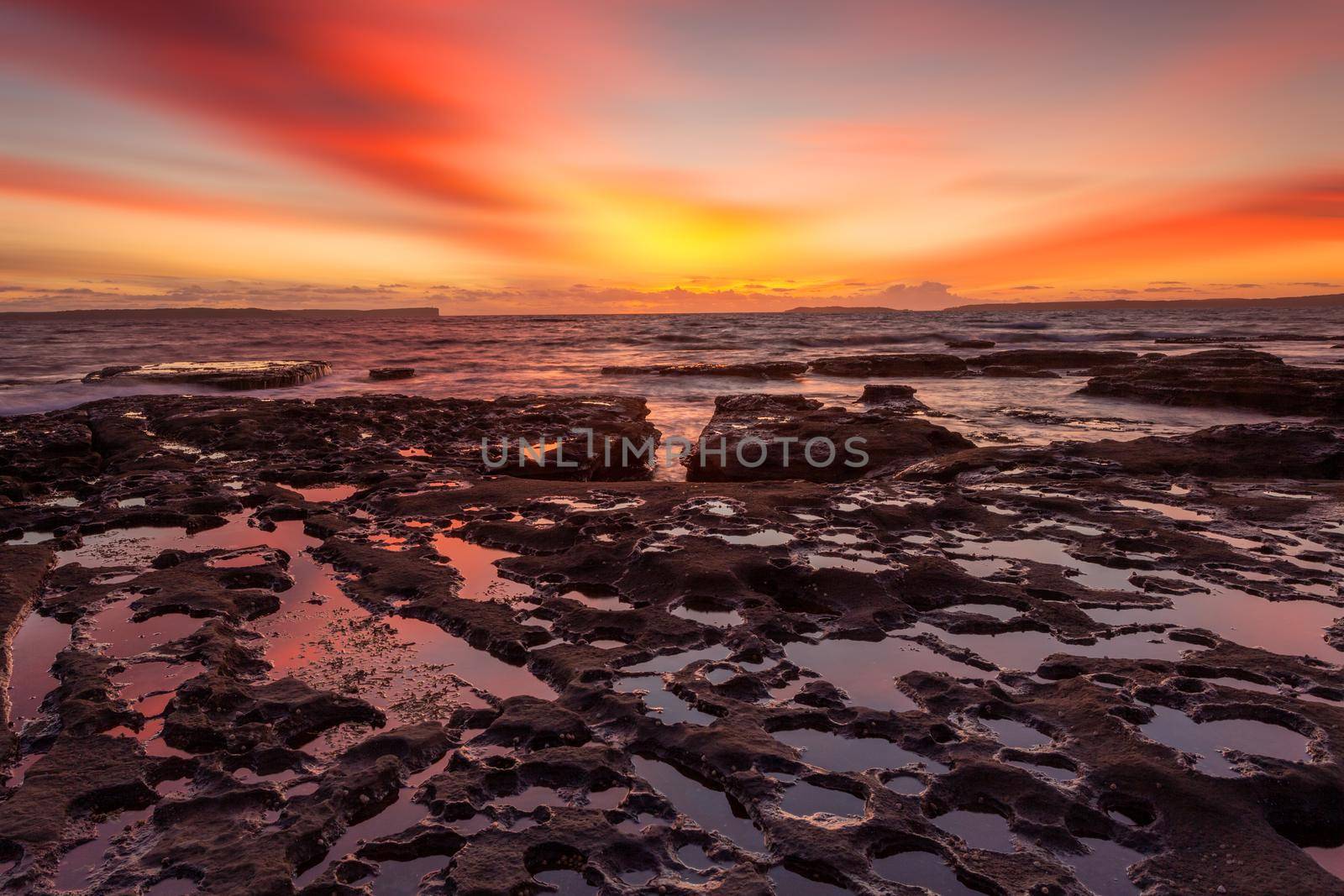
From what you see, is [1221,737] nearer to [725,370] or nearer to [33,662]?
[33,662]

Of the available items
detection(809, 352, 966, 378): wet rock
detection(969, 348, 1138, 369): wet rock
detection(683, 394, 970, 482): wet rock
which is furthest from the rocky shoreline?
detection(969, 348, 1138, 369): wet rock

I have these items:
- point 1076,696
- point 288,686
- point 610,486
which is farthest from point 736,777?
point 610,486

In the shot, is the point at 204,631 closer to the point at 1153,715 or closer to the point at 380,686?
the point at 380,686

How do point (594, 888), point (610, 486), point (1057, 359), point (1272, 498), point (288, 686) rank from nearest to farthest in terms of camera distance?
point (594, 888) → point (288, 686) → point (1272, 498) → point (610, 486) → point (1057, 359)

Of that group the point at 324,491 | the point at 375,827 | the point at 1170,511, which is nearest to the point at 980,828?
the point at 375,827

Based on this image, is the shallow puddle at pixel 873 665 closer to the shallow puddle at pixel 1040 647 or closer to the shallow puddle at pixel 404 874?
the shallow puddle at pixel 1040 647

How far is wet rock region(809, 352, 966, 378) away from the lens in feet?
68.9

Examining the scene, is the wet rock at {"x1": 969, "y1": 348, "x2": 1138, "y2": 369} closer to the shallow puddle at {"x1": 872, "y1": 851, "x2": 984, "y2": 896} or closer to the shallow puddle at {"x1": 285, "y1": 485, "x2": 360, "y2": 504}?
the shallow puddle at {"x1": 285, "y1": 485, "x2": 360, "y2": 504}

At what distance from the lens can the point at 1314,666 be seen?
3312mm

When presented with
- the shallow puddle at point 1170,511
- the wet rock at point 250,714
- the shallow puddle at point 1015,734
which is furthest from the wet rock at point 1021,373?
the wet rock at point 250,714

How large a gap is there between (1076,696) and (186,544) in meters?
5.83

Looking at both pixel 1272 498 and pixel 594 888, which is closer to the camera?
pixel 594 888

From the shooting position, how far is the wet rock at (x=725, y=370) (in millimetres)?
21234

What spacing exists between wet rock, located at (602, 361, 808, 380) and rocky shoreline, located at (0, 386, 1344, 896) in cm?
1496
